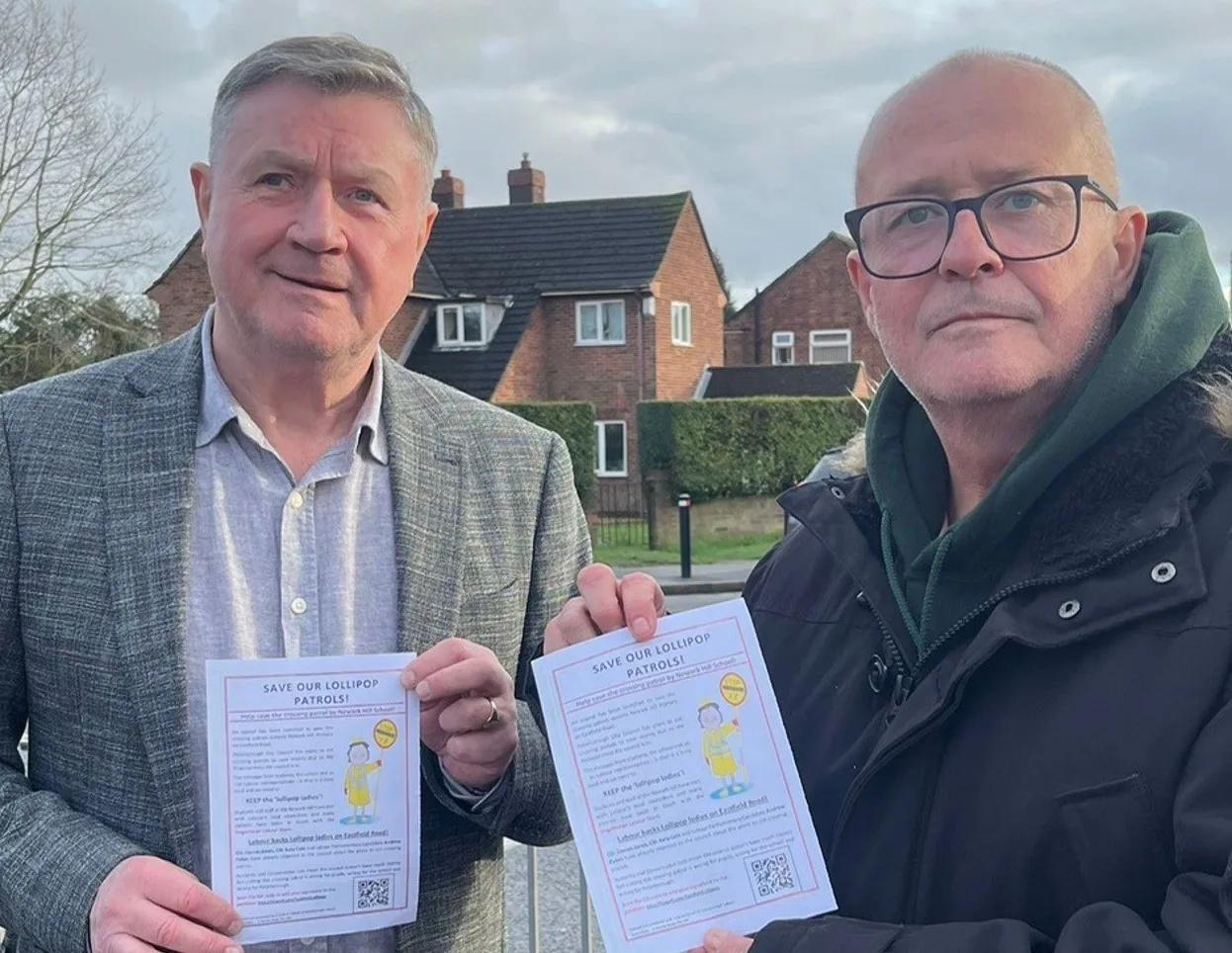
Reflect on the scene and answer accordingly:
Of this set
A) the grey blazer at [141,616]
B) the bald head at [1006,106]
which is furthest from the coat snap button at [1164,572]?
the grey blazer at [141,616]

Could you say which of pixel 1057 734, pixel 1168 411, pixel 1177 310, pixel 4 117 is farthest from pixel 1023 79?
pixel 4 117

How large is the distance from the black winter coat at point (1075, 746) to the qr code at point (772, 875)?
11cm

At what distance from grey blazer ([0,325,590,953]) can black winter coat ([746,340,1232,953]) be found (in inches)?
30.1

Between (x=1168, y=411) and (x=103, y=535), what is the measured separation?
186 centimetres

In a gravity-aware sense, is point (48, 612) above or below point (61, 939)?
above

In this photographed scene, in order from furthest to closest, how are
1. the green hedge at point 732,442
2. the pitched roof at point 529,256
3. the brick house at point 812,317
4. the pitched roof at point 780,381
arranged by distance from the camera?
the brick house at point 812,317
the pitched roof at point 780,381
the pitched roof at point 529,256
the green hedge at point 732,442

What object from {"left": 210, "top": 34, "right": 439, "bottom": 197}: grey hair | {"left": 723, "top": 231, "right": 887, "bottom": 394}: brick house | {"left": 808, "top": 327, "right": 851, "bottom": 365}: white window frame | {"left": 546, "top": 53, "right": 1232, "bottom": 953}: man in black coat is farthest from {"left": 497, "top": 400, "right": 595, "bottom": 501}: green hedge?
{"left": 546, "top": 53, "right": 1232, "bottom": 953}: man in black coat

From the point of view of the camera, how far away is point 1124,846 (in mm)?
1518

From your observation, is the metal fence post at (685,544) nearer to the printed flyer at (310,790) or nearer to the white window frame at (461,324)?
the white window frame at (461,324)

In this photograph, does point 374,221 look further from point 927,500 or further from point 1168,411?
point 1168,411

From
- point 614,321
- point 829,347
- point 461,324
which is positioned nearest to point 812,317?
point 829,347

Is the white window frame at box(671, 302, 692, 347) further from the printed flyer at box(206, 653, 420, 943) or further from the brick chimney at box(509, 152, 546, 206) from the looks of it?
the printed flyer at box(206, 653, 420, 943)

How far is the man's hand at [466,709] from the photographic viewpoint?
1.93 meters

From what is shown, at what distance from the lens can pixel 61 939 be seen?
1.86 m
